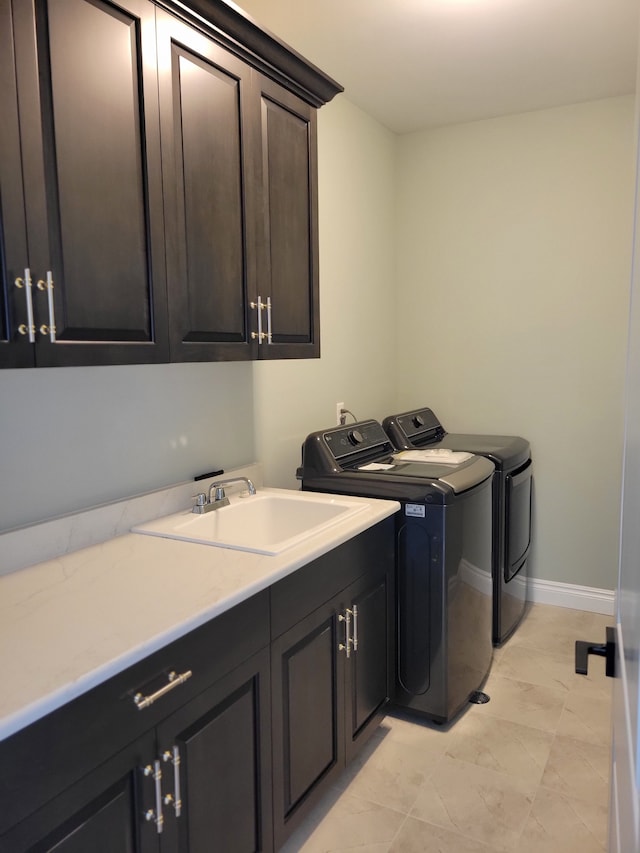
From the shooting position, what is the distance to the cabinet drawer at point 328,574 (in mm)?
1601

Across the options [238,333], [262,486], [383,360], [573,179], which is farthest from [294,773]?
[573,179]

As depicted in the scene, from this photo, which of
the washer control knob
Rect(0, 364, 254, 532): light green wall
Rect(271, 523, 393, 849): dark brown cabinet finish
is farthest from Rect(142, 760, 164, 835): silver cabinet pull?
the washer control knob

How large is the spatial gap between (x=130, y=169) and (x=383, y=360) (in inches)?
88.0

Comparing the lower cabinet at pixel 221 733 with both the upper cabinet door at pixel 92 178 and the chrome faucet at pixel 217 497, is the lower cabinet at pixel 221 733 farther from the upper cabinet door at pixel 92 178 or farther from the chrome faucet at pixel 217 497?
the upper cabinet door at pixel 92 178

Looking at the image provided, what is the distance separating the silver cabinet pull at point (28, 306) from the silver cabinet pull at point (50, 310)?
23mm

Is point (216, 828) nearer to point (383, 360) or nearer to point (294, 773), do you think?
point (294, 773)

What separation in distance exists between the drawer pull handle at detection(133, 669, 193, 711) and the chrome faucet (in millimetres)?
789

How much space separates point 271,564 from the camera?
1.54 m

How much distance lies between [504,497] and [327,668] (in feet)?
4.46

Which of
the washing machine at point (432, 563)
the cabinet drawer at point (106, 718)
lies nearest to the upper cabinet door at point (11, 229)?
the cabinet drawer at point (106, 718)

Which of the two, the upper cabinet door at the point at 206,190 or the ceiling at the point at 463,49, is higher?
the ceiling at the point at 463,49

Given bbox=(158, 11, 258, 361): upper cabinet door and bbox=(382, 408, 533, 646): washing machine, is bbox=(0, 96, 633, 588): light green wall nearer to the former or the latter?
bbox=(382, 408, 533, 646): washing machine

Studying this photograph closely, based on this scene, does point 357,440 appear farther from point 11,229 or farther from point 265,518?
point 11,229

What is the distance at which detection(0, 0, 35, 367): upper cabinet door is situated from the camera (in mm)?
1164
